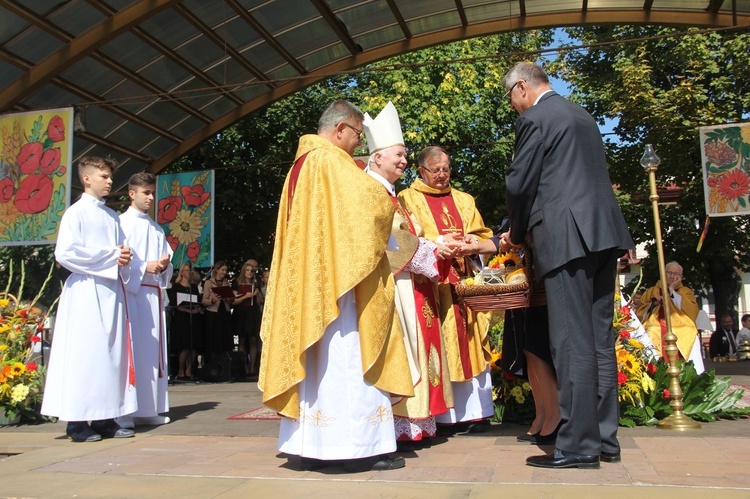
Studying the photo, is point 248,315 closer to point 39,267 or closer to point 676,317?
point 676,317

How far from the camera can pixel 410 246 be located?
4.78 meters

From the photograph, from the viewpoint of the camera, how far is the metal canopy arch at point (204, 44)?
10.8m

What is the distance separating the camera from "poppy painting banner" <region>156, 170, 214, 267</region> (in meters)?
13.4

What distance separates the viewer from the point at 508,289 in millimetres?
4543

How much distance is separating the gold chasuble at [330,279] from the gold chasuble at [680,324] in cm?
496

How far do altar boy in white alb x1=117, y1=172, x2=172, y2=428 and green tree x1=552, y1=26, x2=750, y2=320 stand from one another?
45.8ft

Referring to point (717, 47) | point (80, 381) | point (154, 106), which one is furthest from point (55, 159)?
point (717, 47)

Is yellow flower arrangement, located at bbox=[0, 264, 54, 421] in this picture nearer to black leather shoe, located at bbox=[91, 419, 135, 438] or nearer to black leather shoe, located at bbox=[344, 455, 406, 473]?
black leather shoe, located at bbox=[91, 419, 135, 438]

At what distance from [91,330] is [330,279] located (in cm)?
248

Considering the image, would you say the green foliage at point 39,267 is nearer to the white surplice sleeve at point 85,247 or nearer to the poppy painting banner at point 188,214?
the poppy painting banner at point 188,214

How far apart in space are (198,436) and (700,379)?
391cm

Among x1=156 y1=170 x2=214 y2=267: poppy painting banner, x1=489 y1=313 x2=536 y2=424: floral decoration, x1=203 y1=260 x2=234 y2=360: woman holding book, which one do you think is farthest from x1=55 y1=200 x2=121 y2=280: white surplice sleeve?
x1=156 y1=170 x2=214 y2=267: poppy painting banner

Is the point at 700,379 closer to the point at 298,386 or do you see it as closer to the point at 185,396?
the point at 298,386

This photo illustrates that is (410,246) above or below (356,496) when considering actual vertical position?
above
